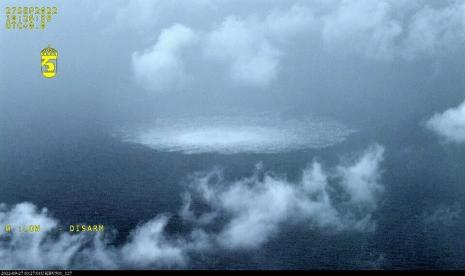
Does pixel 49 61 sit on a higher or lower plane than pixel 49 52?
lower

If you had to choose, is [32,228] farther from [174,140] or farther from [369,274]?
[369,274]

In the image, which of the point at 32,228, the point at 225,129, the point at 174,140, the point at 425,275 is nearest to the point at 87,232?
the point at 32,228

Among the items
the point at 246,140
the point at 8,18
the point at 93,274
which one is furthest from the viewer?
the point at 246,140

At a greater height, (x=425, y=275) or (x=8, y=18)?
(x=8, y=18)

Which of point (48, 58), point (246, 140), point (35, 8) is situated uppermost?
point (35, 8)

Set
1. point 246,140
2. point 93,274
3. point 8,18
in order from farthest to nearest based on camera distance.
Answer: point 246,140 → point 8,18 → point 93,274

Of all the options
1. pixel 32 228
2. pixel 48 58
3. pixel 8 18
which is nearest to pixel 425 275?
pixel 32 228

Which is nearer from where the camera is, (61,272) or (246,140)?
(61,272)
